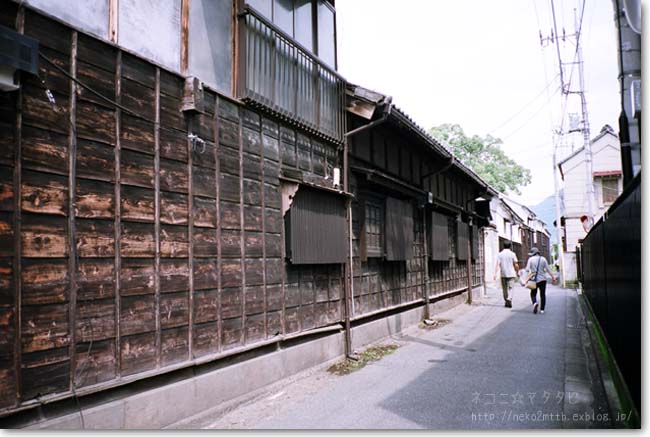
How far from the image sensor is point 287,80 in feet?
26.8

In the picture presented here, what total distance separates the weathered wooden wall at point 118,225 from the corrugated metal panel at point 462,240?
42.2ft

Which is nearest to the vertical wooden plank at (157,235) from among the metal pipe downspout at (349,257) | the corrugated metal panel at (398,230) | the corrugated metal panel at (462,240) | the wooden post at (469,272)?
the metal pipe downspout at (349,257)

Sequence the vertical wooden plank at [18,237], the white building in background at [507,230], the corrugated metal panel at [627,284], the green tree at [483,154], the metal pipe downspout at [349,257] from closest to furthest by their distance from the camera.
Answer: the vertical wooden plank at [18,237], the corrugated metal panel at [627,284], the metal pipe downspout at [349,257], the white building in background at [507,230], the green tree at [483,154]

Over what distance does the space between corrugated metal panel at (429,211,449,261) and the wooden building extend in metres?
5.42

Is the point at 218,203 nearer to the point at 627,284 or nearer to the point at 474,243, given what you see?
the point at 627,284

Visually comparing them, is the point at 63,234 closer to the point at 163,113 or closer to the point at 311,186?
the point at 163,113

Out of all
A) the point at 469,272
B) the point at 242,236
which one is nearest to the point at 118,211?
the point at 242,236

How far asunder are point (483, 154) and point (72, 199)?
49106 mm

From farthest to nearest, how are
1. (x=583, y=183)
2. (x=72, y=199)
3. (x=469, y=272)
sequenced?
(x=583, y=183)
(x=469, y=272)
(x=72, y=199)

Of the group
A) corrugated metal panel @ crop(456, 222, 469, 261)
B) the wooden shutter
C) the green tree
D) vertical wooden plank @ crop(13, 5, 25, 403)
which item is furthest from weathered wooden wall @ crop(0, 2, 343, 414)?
the green tree

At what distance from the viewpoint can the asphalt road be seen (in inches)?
230

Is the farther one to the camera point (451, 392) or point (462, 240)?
point (462, 240)

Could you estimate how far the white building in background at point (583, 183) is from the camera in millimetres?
28797

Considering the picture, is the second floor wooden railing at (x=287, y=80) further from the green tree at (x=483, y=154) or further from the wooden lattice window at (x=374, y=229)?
the green tree at (x=483, y=154)
